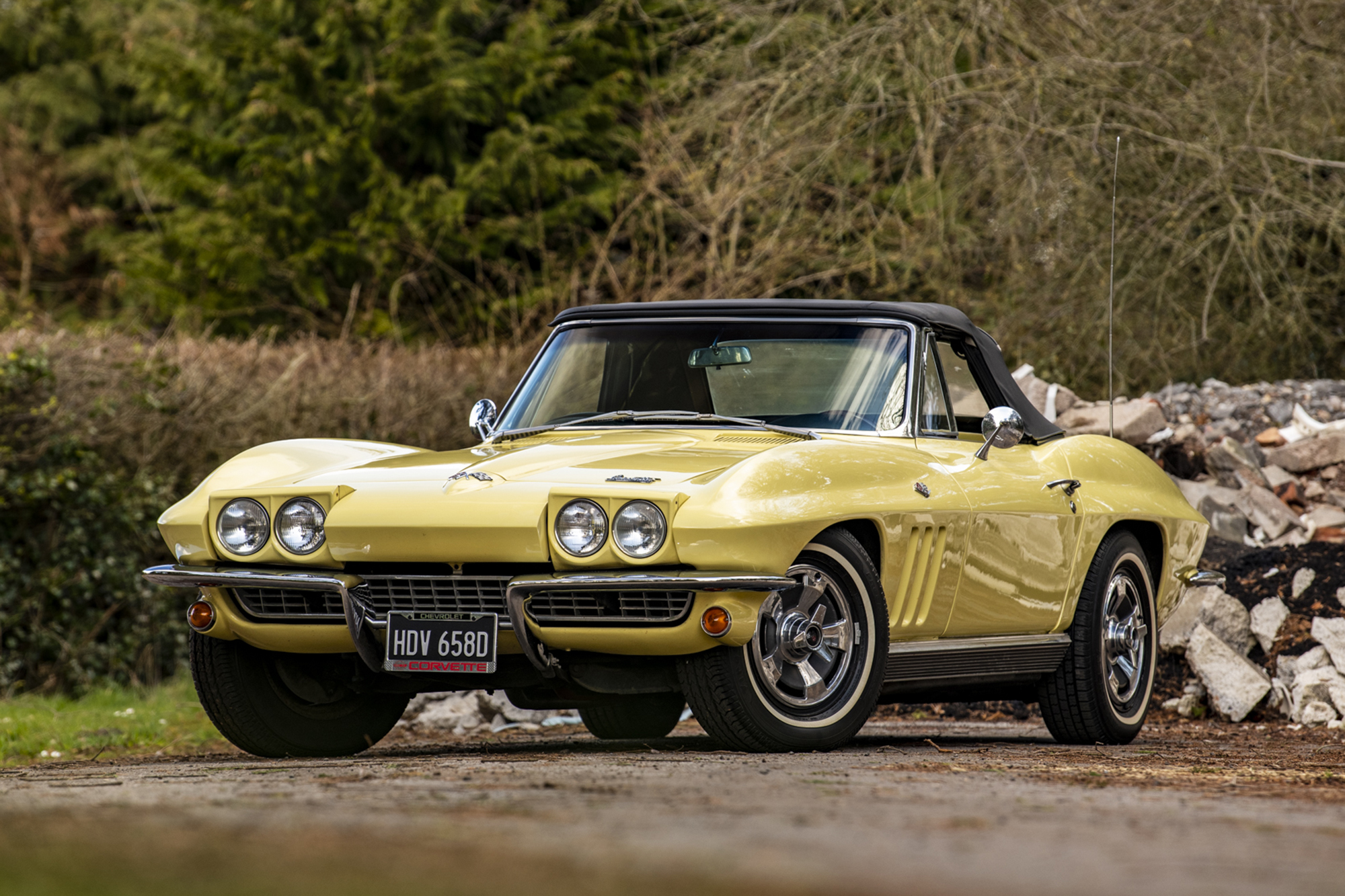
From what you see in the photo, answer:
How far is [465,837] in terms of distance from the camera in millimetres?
3389

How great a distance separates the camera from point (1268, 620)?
359 inches

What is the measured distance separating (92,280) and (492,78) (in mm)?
8319

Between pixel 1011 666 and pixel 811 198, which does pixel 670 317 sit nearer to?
pixel 1011 666

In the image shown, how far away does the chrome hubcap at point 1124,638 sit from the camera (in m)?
7.20

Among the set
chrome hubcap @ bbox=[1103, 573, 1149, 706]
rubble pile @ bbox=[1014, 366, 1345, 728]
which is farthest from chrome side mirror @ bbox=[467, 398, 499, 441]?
chrome hubcap @ bbox=[1103, 573, 1149, 706]

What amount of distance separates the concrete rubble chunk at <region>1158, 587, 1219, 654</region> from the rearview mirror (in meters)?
3.70

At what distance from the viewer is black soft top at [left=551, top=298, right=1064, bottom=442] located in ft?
21.9

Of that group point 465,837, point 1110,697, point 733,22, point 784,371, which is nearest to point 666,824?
point 465,837

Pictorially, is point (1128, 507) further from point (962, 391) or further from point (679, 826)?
point (679, 826)

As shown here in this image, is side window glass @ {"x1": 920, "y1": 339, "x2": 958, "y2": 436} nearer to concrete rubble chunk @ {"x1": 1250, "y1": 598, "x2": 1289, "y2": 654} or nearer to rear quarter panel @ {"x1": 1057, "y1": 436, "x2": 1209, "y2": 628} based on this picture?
rear quarter panel @ {"x1": 1057, "y1": 436, "x2": 1209, "y2": 628}

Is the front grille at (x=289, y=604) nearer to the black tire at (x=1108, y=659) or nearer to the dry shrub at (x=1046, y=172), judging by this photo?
the black tire at (x=1108, y=659)

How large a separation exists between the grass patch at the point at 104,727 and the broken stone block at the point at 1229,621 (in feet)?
16.9

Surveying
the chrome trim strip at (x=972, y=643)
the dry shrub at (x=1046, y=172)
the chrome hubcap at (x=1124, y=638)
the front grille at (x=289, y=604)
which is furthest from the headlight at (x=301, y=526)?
the dry shrub at (x=1046, y=172)

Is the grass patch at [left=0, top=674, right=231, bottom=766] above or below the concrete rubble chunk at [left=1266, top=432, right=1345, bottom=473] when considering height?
below
